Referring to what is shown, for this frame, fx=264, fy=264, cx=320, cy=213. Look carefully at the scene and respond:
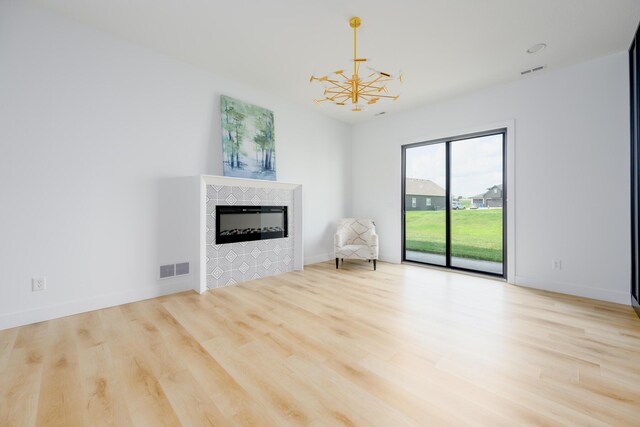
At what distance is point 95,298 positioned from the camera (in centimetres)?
281

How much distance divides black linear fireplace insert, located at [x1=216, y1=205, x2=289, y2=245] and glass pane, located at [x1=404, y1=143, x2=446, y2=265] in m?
2.46

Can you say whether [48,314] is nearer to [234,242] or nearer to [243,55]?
[234,242]

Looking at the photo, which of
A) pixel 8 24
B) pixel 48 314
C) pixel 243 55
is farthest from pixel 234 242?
pixel 8 24

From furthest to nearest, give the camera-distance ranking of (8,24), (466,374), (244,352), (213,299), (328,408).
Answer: (213,299), (8,24), (244,352), (466,374), (328,408)

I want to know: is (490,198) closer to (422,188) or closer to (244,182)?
(422,188)

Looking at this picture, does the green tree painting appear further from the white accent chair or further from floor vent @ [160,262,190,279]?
the white accent chair

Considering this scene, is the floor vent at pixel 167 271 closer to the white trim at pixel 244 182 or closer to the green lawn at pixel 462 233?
the white trim at pixel 244 182

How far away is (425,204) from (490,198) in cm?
105

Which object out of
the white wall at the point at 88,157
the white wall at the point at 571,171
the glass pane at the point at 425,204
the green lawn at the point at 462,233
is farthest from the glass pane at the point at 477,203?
the white wall at the point at 88,157

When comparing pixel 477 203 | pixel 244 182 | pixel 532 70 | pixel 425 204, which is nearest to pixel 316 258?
pixel 244 182

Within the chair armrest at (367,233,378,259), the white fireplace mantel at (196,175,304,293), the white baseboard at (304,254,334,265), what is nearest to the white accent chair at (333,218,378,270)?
the chair armrest at (367,233,378,259)

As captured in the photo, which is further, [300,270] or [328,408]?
[300,270]

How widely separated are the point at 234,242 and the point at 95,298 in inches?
62.2

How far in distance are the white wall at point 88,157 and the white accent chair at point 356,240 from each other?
7.92ft
